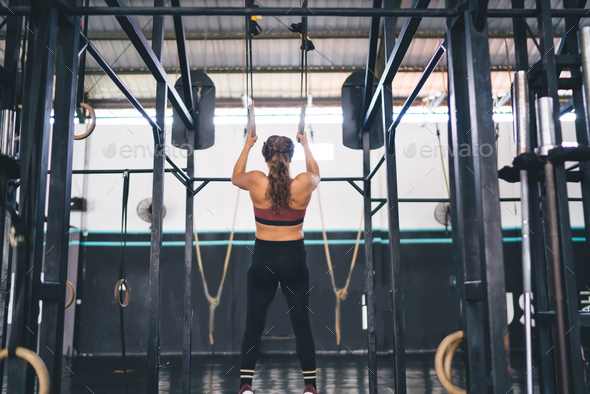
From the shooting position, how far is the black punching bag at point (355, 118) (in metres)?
3.19

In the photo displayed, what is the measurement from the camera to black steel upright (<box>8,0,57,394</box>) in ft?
3.89

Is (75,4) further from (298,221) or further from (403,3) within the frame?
(403,3)

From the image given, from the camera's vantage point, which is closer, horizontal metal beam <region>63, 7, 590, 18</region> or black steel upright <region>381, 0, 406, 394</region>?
horizontal metal beam <region>63, 7, 590, 18</region>

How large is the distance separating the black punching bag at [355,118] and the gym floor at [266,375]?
1.98 m

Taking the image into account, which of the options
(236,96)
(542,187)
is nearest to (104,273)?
(236,96)

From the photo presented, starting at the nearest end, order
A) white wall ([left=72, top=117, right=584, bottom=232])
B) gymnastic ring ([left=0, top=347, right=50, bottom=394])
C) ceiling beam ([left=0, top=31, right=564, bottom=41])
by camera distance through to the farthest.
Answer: gymnastic ring ([left=0, top=347, right=50, bottom=394])
ceiling beam ([left=0, top=31, right=564, bottom=41])
white wall ([left=72, top=117, right=584, bottom=232])

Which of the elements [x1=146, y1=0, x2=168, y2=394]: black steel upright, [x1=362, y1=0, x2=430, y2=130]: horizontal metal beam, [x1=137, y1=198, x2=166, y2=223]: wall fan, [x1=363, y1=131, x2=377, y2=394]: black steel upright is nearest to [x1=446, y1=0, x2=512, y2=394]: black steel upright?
[x1=362, y1=0, x2=430, y2=130]: horizontal metal beam

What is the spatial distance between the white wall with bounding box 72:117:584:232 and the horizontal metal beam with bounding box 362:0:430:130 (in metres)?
3.22

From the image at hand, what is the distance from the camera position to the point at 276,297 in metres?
5.82

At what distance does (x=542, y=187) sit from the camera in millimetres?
1969

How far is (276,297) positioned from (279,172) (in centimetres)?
384

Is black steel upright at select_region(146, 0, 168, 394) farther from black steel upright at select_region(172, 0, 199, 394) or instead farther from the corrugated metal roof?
the corrugated metal roof

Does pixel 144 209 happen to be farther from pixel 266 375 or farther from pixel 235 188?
pixel 266 375

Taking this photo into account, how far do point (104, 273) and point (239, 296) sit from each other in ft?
6.20
